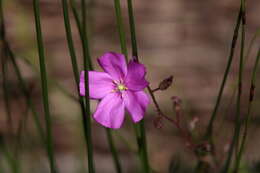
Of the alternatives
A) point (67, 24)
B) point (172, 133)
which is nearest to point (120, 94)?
point (67, 24)

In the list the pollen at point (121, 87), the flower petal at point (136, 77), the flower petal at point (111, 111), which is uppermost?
the flower petal at point (136, 77)

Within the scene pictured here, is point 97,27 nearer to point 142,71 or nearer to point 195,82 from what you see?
point 195,82

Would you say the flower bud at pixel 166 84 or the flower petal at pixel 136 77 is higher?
the flower petal at pixel 136 77
